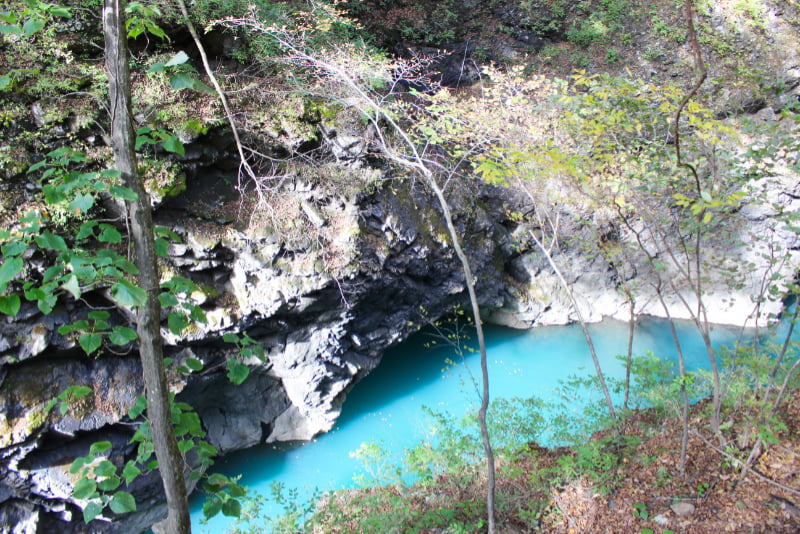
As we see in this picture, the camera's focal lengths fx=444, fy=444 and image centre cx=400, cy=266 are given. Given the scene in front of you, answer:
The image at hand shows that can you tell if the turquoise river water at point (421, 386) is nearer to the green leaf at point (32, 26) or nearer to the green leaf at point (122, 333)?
the green leaf at point (122, 333)

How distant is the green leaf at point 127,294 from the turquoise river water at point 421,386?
5357 mm

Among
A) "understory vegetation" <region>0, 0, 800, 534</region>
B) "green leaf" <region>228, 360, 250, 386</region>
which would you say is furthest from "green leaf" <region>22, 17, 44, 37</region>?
"green leaf" <region>228, 360, 250, 386</region>

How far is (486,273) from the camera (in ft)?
28.4

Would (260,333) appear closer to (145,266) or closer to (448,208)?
(448,208)

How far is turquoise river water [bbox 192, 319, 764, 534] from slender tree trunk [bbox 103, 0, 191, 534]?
469cm

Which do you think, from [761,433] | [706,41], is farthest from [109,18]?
[706,41]

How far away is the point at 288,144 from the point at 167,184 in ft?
5.78

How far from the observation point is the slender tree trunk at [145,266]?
1.51m

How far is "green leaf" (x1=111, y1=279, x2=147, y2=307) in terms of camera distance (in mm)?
1232

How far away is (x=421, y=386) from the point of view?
8.05 m

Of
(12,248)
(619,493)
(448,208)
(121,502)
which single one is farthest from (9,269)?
(619,493)

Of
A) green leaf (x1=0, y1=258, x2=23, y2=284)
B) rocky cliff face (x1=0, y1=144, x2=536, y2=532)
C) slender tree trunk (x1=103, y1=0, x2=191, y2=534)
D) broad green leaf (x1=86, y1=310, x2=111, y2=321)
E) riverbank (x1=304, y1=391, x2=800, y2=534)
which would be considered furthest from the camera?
rocky cliff face (x1=0, y1=144, x2=536, y2=532)

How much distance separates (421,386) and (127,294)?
7.22 m

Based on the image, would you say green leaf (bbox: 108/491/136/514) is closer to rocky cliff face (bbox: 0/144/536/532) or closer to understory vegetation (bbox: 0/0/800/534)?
understory vegetation (bbox: 0/0/800/534)
